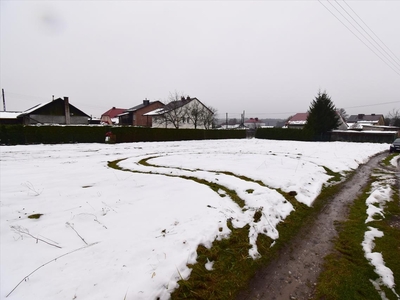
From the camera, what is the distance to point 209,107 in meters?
52.2

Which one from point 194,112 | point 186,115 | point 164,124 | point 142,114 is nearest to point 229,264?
point 194,112

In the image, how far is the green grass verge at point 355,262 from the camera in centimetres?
297

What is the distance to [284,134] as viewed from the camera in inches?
1561

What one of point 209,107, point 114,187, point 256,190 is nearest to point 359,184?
point 256,190

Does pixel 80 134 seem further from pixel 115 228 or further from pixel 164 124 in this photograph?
pixel 115 228

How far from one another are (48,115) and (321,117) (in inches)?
1958

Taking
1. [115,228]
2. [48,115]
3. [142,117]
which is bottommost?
[115,228]

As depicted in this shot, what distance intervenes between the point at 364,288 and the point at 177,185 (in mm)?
5323

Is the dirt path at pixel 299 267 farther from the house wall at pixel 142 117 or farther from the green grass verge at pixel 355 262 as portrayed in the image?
the house wall at pixel 142 117

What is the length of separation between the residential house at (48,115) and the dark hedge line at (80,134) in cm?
1748

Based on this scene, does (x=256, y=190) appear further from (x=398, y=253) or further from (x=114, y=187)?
(x=114, y=187)

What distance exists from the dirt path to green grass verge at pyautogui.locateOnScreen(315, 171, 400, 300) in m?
0.15

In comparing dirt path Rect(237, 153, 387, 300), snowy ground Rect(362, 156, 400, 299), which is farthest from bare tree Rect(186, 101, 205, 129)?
dirt path Rect(237, 153, 387, 300)

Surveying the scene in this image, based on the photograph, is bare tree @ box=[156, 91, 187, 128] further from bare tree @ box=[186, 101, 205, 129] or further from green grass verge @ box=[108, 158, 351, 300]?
green grass verge @ box=[108, 158, 351, 300]
